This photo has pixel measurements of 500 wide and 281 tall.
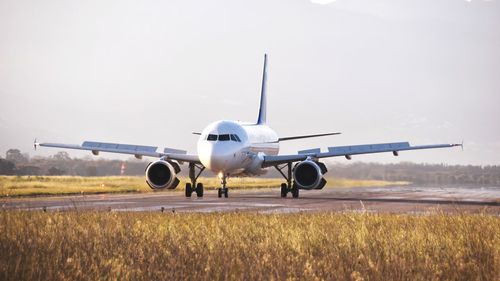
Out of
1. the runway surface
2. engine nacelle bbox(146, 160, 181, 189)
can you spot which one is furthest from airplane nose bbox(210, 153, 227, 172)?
engine nacelle bbox(146, 160, 181, 189)

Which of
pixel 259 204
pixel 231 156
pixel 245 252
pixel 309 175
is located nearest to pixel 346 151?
pixel 309 175

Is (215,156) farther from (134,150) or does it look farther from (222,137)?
(134,150)

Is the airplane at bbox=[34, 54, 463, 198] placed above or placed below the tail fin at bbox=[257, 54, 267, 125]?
below

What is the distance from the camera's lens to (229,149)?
35.0 m

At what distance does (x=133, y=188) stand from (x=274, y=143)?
1007 centimetres

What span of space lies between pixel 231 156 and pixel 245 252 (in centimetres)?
2457

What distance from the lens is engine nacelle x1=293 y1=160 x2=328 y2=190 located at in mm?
35750

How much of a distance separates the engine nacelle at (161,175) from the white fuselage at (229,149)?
5.97ft

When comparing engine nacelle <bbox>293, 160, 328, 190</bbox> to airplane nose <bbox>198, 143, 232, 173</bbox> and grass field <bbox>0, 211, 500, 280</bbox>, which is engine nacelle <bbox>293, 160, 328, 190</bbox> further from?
grass field <bbox>0, 211, 500, 280</bbox>

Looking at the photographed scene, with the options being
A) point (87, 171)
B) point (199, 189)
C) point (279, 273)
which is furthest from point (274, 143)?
point (87, 171)

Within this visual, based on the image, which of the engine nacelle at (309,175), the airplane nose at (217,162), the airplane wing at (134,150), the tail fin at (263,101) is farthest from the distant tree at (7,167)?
the engine nacelle at (309,175)

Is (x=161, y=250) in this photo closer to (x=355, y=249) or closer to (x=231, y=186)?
(x=355, y=249)

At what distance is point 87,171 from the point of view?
82.3 m

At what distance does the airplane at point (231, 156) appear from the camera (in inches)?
1390
